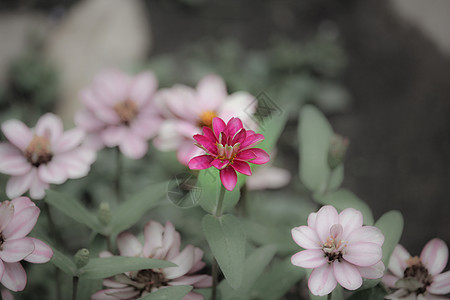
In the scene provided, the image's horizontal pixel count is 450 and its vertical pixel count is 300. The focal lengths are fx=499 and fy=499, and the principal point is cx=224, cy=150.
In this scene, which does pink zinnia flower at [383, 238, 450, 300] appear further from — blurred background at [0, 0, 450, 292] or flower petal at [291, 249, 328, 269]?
blurred background at [0, 0, 450, 292]

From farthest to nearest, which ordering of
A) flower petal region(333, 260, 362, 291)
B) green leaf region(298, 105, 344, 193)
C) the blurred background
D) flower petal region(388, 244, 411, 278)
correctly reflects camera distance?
the blurred background, green leaf region(298, 105, 344, 193), flower petal region(388, 244, 411, 278), flower petal region(333, 260, 362, 291)

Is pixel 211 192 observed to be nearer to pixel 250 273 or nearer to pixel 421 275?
pixel 250 273

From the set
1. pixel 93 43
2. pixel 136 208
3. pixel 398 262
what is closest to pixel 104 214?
pixel 136 208

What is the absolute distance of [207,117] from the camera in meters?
0.72

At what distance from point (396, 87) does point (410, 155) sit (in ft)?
0.91

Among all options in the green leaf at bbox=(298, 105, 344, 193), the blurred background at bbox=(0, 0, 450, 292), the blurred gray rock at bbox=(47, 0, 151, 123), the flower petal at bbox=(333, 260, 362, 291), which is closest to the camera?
the flower petal at bbox=(333, 260, 362, 291)

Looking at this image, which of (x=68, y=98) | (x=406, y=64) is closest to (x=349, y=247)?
(x=406, y=64)

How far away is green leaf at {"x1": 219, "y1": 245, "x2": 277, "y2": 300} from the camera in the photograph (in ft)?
1.97

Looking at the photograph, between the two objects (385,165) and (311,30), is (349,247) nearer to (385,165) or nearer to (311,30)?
(385,165)

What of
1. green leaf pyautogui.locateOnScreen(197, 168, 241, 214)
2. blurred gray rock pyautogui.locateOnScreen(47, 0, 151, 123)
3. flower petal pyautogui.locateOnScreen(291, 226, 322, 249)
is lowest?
blurred gray rock pyautogui.locateOnScreen(47, 0, 151, 123)

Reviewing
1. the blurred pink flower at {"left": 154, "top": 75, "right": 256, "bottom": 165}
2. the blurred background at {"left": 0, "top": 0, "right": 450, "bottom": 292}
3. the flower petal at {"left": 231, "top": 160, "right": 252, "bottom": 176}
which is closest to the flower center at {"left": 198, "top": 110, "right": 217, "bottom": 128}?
the blurred pink flower at {"left": 154, "top": 75, "right": 256, "bottom": 165}

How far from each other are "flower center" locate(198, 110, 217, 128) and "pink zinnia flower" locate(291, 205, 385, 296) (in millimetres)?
251

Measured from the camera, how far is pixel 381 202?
52.1 inches

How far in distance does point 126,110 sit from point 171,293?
0.33m
